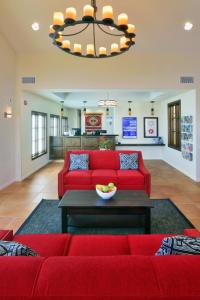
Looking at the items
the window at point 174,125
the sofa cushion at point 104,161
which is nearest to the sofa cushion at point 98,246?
the sofa cushion at point 104,161

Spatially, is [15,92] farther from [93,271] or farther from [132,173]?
[93,271]

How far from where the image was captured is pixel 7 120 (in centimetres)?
591

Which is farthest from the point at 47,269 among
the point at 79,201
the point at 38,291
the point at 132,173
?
the point at 132,173

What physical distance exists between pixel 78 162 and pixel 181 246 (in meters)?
3.96

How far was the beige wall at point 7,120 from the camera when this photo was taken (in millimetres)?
5547

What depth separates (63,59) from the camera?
631 cm

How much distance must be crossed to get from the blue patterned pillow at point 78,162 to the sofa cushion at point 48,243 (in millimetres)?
3030

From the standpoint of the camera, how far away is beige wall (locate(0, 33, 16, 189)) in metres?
5.55

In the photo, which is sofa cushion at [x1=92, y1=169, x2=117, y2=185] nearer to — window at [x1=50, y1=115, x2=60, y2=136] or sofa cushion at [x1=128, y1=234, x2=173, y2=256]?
sofa cushion at [x1=128, y1=234, x2=173, y2=256]

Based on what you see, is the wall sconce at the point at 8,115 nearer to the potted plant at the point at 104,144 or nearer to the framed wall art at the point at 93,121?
the potted plant at the point at 104,144

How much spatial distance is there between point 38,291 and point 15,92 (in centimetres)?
620

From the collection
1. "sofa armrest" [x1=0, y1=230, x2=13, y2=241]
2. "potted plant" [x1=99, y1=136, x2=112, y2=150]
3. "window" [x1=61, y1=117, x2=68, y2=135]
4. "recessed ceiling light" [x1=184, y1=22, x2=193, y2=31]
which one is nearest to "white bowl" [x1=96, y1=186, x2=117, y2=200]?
"sofa armrest" [x1=0, y1=230, x2=13, y2=241]

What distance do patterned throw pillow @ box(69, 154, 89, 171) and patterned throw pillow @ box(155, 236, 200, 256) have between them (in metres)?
3.84

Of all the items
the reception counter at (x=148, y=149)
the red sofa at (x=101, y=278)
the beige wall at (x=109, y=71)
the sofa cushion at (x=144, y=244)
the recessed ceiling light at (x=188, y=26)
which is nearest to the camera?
the red sofa at (x=101, y=278)
